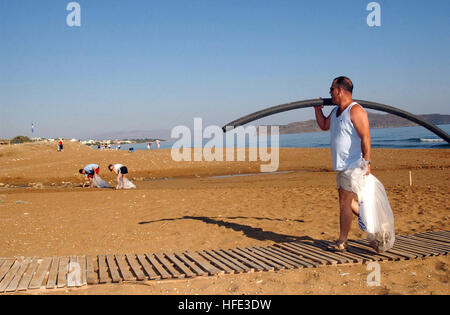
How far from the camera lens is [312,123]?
172 m

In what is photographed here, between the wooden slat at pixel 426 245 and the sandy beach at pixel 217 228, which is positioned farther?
the wooden slat at pixel 426 245

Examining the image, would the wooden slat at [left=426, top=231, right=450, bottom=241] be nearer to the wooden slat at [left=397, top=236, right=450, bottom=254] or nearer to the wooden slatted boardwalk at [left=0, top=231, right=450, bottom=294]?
the wooden slatted boardwalk at [left=0, top=231, right=450, bottom=294]

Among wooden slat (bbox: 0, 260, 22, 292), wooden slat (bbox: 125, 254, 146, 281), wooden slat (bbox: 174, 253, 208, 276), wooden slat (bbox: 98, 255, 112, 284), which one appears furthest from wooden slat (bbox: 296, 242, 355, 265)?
wooden slat (bbox: 0, 260, 22, 292)

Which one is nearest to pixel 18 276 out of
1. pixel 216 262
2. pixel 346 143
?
pixel 216 262

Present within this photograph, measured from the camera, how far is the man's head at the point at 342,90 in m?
5.46

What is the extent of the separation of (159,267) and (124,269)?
46cm

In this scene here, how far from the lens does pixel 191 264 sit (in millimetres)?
5434

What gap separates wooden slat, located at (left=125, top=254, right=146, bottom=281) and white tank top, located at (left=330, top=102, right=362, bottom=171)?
116 inches

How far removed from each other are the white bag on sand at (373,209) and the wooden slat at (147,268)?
2824 mm

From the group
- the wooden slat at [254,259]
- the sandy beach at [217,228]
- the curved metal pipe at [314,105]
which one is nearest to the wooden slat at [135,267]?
the sandy beach at [217,228]

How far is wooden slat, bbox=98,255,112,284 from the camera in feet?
16.1

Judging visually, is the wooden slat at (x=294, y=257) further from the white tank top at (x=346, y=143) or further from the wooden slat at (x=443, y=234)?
the wooden slat at (x=443, y=234)

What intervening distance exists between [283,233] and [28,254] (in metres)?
4.38
